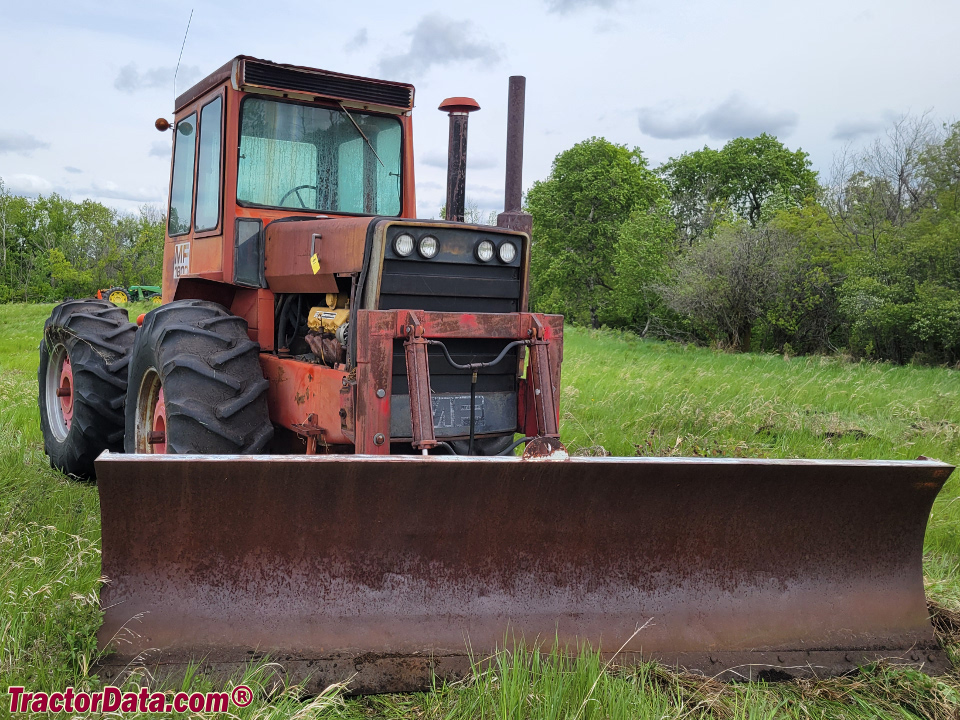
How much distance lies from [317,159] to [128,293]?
35.9 meters

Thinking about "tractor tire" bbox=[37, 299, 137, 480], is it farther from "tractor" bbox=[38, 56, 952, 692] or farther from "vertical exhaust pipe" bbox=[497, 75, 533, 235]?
"vertical exhaust pipe" bbox=[497, 75, 533, 235]

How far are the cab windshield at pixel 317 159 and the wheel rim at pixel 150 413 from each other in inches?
43.2

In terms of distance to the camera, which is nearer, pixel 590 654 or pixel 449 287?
pixel 590 654

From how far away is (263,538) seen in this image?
2779mm

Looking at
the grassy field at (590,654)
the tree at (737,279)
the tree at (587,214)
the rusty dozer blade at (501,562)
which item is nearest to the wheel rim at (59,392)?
the grassy field at (590,654)

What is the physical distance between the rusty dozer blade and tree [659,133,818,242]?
121ft

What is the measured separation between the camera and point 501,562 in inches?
116

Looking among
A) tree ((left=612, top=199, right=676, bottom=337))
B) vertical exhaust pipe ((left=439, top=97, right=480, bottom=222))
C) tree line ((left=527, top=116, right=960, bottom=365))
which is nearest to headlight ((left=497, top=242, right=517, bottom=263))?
vertical exhaust pipe ((left=439, top=97, right=480, bottom=222))

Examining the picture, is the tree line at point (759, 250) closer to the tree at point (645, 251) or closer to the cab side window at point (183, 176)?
the tree at point (645, 251)

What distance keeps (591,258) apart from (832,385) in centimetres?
2954

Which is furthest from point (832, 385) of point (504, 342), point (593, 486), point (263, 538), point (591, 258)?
point (591, 258)

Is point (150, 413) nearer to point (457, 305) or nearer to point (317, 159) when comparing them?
point (317, 159)

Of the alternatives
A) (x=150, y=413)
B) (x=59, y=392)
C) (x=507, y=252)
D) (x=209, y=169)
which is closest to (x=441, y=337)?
(x=507, y=252)

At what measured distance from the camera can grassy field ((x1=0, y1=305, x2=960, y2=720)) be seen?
257cm
